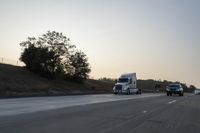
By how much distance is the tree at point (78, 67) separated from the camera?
319 ft

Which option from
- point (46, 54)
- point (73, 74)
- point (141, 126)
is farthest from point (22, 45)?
point (141, 126)

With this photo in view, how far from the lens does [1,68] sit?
84938 mm

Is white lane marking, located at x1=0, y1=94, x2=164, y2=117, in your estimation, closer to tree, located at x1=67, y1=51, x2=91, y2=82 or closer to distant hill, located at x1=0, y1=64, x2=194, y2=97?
distant hill, located at x1=0, y1=64, x2=194, y2=97

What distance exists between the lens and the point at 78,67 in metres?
98.1

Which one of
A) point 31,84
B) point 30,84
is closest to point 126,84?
point 31,84

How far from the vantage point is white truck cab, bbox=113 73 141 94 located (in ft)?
248

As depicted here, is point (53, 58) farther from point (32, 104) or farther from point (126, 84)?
point (32, 104)

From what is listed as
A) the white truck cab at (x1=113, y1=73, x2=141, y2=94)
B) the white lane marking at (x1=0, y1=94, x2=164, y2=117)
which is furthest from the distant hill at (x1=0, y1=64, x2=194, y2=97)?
the white lane marking at (x1=0, y1=94, x2=164, y2=117)

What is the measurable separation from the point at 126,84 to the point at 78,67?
2366 cm

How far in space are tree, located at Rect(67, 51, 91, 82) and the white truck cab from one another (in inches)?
809

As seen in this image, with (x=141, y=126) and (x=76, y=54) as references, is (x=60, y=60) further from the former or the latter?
(x=141, y=126)

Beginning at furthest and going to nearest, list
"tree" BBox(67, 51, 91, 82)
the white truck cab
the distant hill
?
"tree" BBox(67, 51, 91, 82) < the white truck cab < the distant hill

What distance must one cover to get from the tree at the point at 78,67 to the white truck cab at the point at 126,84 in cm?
2054

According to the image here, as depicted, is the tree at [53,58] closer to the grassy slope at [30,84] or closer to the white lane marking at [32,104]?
the grassy slope at [30,84]
